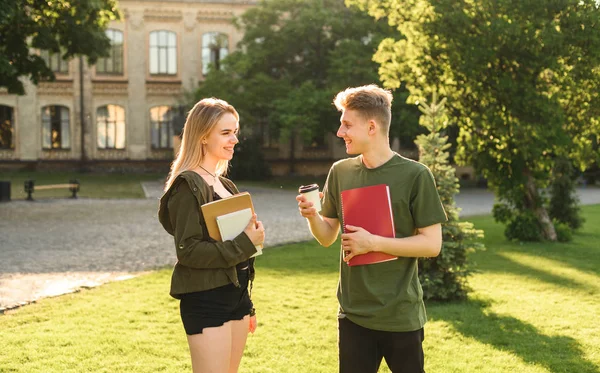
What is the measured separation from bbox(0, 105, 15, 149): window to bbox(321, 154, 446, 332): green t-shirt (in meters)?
40.6

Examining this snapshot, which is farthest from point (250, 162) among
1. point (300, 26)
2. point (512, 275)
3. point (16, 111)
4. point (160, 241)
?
point (512, 275)

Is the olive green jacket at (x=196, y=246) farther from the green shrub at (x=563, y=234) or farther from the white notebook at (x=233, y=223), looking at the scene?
the green shrub at (x=563, y=234)

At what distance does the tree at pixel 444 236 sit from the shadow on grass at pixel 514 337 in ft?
0.77

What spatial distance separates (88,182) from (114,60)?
10.5 meters

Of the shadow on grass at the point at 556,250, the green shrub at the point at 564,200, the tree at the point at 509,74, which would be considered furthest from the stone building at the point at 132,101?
the tree at the point at 509,74

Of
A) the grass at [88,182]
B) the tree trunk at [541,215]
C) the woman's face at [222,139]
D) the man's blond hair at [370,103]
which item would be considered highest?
the man's blond hair at [370,103]

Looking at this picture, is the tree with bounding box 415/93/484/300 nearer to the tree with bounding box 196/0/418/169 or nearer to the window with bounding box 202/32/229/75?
the tree with bounding box 196/0/418/169

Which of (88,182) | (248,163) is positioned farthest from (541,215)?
(88,182)

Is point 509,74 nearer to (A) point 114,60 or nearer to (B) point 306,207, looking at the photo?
(B) point 306,207

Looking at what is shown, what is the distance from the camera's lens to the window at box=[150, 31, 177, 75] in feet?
139

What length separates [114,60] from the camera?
1646 inches

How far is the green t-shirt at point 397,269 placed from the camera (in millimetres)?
3359

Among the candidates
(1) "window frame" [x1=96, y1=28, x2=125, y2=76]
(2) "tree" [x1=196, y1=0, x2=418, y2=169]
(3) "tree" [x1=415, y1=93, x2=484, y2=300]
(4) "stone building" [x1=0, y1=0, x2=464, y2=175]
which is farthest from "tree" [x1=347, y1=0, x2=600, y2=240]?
(1) "window frame" [x1=96, y1=28, x2=125, y2=76]

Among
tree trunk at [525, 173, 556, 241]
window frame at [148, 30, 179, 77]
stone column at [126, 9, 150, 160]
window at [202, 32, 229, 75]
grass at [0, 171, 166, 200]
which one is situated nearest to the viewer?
tree trunk at [525, 173, 556, 241]
